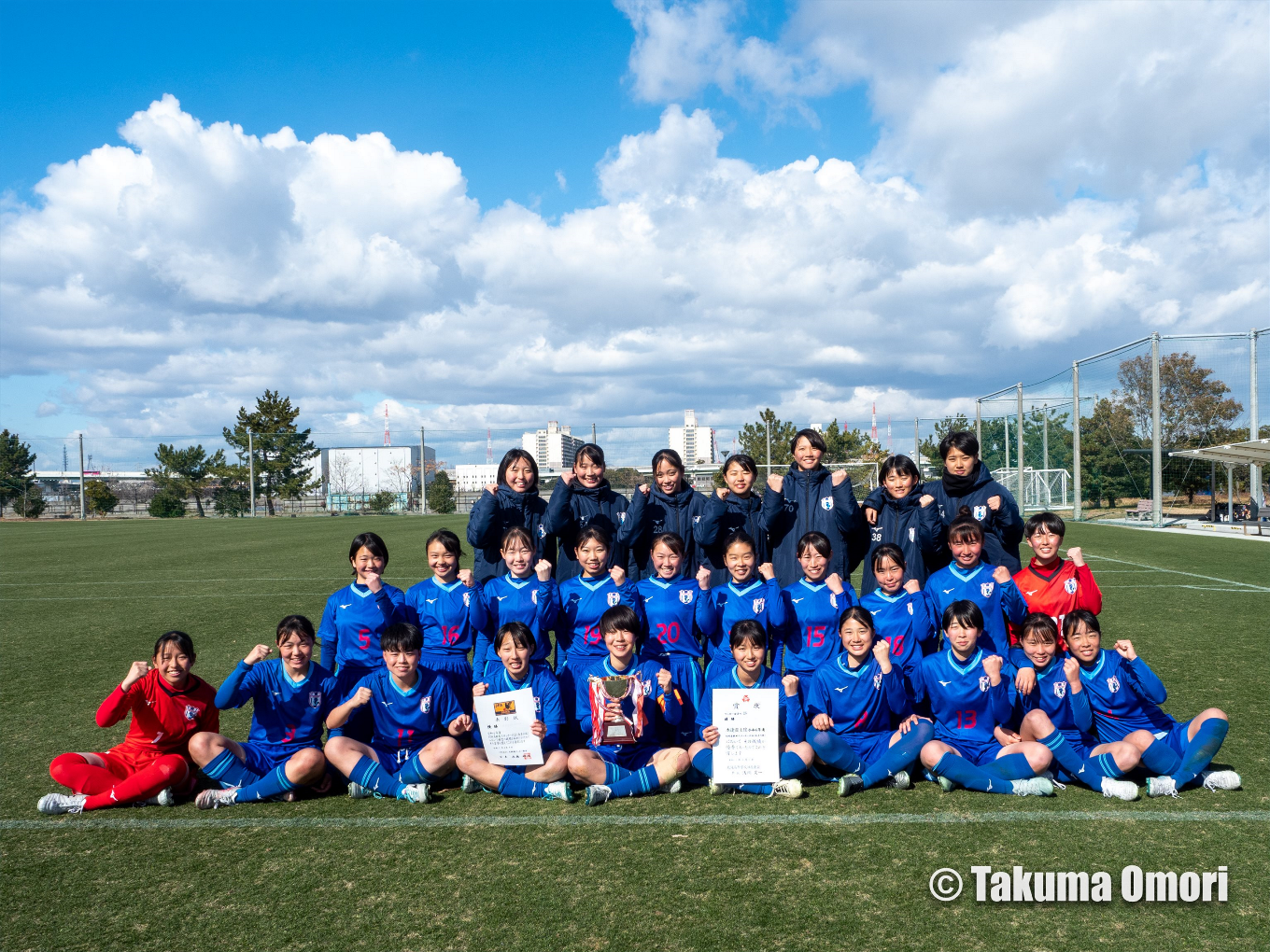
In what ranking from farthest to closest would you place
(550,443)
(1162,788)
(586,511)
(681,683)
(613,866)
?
1. (550,443)
2. (586,511)
3. (681,683)
4. (1162,788)
5. (613,866)

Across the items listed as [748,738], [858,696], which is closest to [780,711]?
[748,738]

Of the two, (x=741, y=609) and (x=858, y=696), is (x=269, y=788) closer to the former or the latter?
(x=741, y=609)

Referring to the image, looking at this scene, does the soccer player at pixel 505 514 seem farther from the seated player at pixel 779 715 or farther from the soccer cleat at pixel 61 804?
the soccer cleat at pixel 61 804

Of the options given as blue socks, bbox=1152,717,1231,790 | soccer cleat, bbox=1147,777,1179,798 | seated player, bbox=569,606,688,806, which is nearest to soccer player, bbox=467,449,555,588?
seated player, bbox=569,606,688,806

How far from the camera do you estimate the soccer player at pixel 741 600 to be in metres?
4.24

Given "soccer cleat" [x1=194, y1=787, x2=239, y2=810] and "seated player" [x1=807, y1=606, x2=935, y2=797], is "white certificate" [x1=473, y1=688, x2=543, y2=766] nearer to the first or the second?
"soccer cleat" [x1=194, y1=787, x2=239, y2=810]

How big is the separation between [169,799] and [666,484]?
296 cm

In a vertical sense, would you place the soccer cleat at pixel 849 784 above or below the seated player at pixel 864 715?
below

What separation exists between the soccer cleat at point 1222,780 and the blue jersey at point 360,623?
12.7 ft

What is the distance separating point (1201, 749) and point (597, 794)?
260 cm

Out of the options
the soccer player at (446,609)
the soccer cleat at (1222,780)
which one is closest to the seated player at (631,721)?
the soccer player at (446,609)

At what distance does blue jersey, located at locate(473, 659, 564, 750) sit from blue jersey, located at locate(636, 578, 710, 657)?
69 cm

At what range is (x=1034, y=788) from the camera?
11.4ft

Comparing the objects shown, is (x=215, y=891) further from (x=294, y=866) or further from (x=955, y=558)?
(x=955, y=558)
